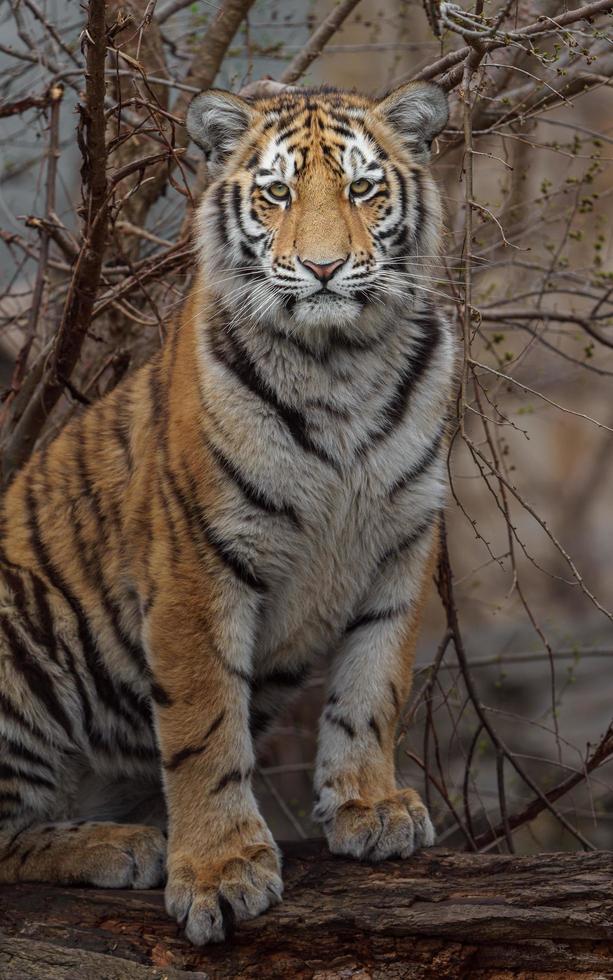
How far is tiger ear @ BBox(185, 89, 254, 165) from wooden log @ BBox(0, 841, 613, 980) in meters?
2.07

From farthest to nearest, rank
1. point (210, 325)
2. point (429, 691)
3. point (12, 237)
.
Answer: point (12, 237) → point (429, 691) → point (210, 325)

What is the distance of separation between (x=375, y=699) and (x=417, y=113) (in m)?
1.69

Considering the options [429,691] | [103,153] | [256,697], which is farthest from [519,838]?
[103,153]

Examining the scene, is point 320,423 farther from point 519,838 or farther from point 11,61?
point 519,838

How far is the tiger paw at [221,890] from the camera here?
3119 millimetres

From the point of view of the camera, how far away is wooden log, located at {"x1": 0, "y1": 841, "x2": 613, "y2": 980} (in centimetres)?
289

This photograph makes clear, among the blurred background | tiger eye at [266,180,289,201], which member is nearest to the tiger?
tiger eye at [266,180,289,201]

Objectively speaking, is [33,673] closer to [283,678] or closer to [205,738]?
[205,738]

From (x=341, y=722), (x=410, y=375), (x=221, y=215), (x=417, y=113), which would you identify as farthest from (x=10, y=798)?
(x=417, y=113)

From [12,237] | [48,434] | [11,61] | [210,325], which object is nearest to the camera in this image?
[210,325]

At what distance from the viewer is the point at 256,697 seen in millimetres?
3748

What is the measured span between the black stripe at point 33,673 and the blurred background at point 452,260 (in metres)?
0.75

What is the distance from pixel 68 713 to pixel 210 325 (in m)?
1.23

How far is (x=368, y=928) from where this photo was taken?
3045 mm
